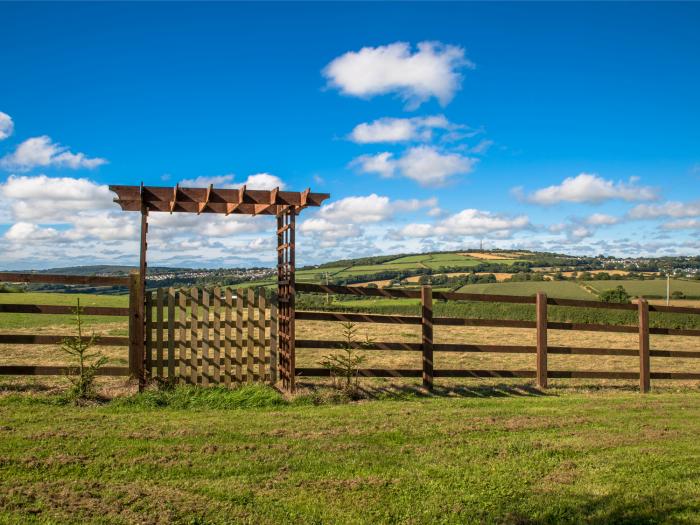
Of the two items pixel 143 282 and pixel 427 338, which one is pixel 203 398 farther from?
pixel 427 338

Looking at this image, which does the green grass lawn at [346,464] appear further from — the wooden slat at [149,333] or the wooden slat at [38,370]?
the wooden slat at [149,333]

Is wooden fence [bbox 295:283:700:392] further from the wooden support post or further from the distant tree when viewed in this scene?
the distant tree

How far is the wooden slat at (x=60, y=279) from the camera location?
8469 mm

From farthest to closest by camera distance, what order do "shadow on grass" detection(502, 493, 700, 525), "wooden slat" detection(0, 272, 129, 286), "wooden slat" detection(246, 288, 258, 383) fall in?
"wooden slat" detection(246, 288, 258, 383), "wooden slat" detection(0, 272, 129, 286), "shadow on grass" detection(502, 493, 700, 525)

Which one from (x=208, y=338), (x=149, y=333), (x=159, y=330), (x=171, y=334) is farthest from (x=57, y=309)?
(x=208, y=338)

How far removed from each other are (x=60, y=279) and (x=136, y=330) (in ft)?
4.90

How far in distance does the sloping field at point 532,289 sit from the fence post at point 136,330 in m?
38.7

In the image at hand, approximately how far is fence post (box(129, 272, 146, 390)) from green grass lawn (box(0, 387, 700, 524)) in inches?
35.3

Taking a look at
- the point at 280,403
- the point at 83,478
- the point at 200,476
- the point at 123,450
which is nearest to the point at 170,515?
the point at 200,476

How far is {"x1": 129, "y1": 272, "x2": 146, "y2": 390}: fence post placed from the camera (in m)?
8.49

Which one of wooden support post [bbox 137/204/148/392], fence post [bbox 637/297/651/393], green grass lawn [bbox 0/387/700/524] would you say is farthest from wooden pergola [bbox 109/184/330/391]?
fence post [bbox 637/297/651/393]

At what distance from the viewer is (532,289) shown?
47.7 meters

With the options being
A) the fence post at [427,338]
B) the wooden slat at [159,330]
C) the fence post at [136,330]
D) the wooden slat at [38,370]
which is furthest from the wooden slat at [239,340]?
the fence post at [427,338]

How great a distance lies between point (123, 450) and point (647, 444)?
18.9ft
